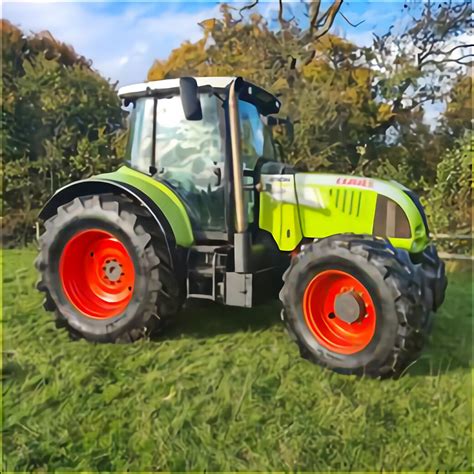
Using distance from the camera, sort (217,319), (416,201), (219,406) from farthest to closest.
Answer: (217,319) < (416,201) < (219,406)

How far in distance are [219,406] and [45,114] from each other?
4.22 feet

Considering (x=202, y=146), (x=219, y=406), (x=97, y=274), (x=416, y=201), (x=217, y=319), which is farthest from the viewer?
(x=97, y=274)

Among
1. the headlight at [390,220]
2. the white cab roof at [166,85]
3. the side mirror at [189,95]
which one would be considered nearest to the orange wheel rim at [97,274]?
the white cab roof at [166,85]

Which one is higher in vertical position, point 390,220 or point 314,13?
point 314,13

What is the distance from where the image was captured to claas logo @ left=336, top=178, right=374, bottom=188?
203 cm

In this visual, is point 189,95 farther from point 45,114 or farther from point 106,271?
point 106,271

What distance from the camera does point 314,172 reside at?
212 cm

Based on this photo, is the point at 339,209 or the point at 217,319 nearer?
the point at 339,209

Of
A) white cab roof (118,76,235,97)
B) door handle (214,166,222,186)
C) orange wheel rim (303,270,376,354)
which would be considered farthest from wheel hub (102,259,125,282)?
orange wheel rim (303,270,376,354)

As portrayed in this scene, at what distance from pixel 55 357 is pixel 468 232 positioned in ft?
5.86

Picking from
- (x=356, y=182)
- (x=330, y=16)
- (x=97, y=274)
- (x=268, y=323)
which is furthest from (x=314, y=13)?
(x=97, y=274)

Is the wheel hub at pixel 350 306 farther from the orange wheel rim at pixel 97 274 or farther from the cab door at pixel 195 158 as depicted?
the orange wheel rim at pixel 97 274

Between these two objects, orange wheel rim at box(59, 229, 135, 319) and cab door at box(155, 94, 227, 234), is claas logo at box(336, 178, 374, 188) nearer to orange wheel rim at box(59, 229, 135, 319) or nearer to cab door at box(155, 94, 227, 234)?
cab door at box(155, 94, 227, 234)

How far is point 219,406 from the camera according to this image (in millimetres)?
1587
